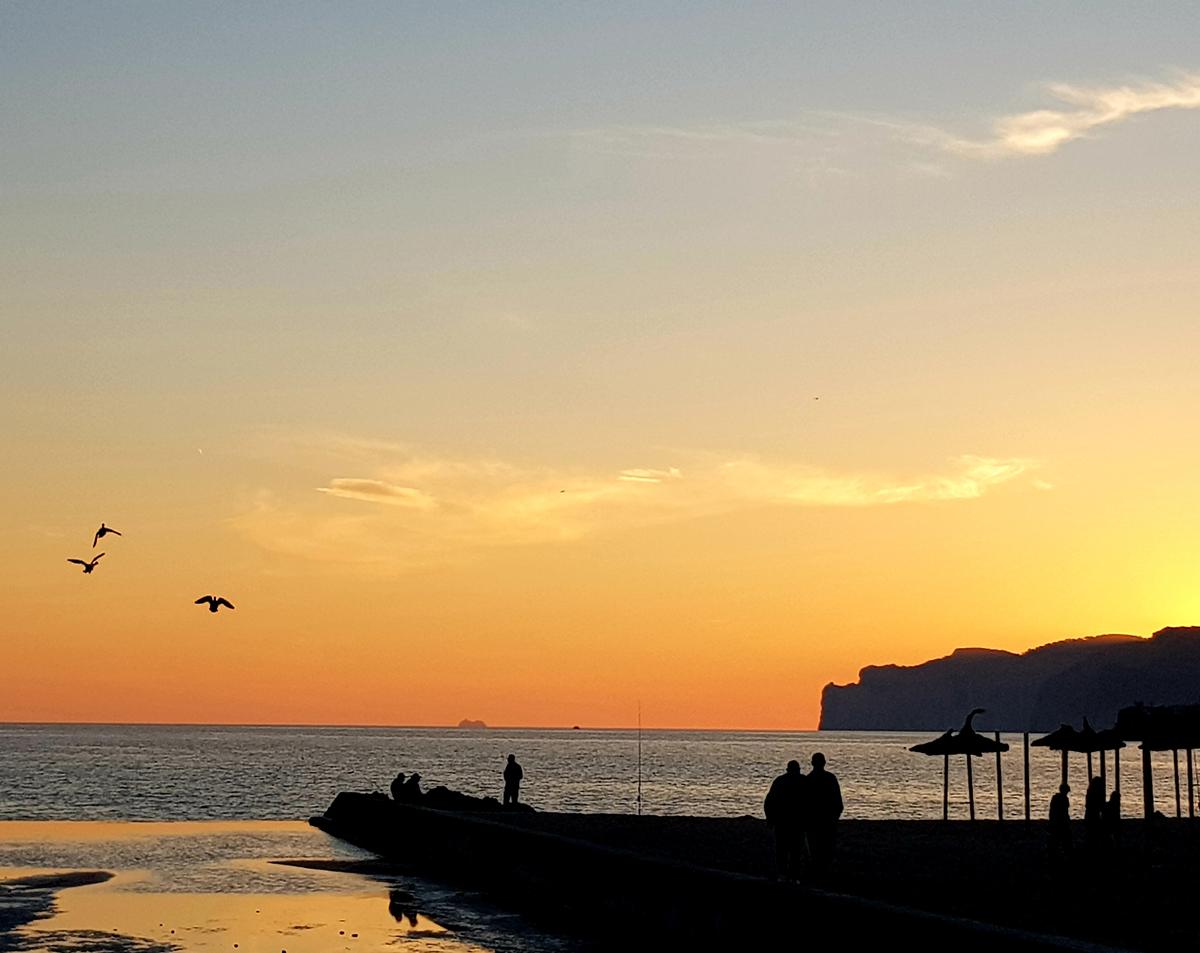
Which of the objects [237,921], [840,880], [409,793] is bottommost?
[237,921]

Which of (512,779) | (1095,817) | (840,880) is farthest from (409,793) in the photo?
(840,880)

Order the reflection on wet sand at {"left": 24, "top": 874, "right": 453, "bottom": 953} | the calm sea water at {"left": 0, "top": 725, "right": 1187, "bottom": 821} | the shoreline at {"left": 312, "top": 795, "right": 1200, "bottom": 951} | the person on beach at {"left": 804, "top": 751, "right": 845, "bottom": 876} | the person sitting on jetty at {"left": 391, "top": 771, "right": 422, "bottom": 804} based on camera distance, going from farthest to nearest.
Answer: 1. the calm sea water at {"left": 0, "top": 725, "right": 1187, "bottom": 821}
2. the person sitting on jetty at {"left": 391, "top": 771, "right": 422, "bottom": 804}
3. the person on beach at {"left": 804, "top": 751, "right": 845, "bottom": 876}
4. the reflection on wet sand at {"left": 24, "top": 874, "right": 453, "bottom": 953}
5. the shoreline at {"left": 312, "top": 795, "right": 1200, "bottom": 951}

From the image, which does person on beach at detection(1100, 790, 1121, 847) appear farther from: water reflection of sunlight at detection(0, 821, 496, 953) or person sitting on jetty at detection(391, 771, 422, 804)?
person sitting on jetty at detection(391, 771, 422, 804)

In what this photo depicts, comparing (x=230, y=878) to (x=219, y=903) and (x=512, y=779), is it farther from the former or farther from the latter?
(x=512, y=779)

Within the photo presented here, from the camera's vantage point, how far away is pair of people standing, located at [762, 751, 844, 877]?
22.9 metres

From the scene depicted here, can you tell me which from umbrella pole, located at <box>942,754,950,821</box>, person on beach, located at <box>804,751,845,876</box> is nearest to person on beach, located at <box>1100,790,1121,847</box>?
person on beach, located at <box>804,751,845,876</box>

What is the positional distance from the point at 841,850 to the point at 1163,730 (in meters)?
6.55

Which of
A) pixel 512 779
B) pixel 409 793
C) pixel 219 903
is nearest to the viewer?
pixel 219 903

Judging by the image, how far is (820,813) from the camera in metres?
23.0

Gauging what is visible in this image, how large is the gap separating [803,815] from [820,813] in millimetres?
253

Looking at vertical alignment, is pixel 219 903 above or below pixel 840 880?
below

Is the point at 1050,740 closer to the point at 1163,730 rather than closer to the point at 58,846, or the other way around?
the point at 1163,730

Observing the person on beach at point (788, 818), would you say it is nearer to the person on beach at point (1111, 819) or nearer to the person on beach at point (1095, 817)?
the person on beach at point (1095, 817)

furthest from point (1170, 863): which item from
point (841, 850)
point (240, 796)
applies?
point (240, 796)
